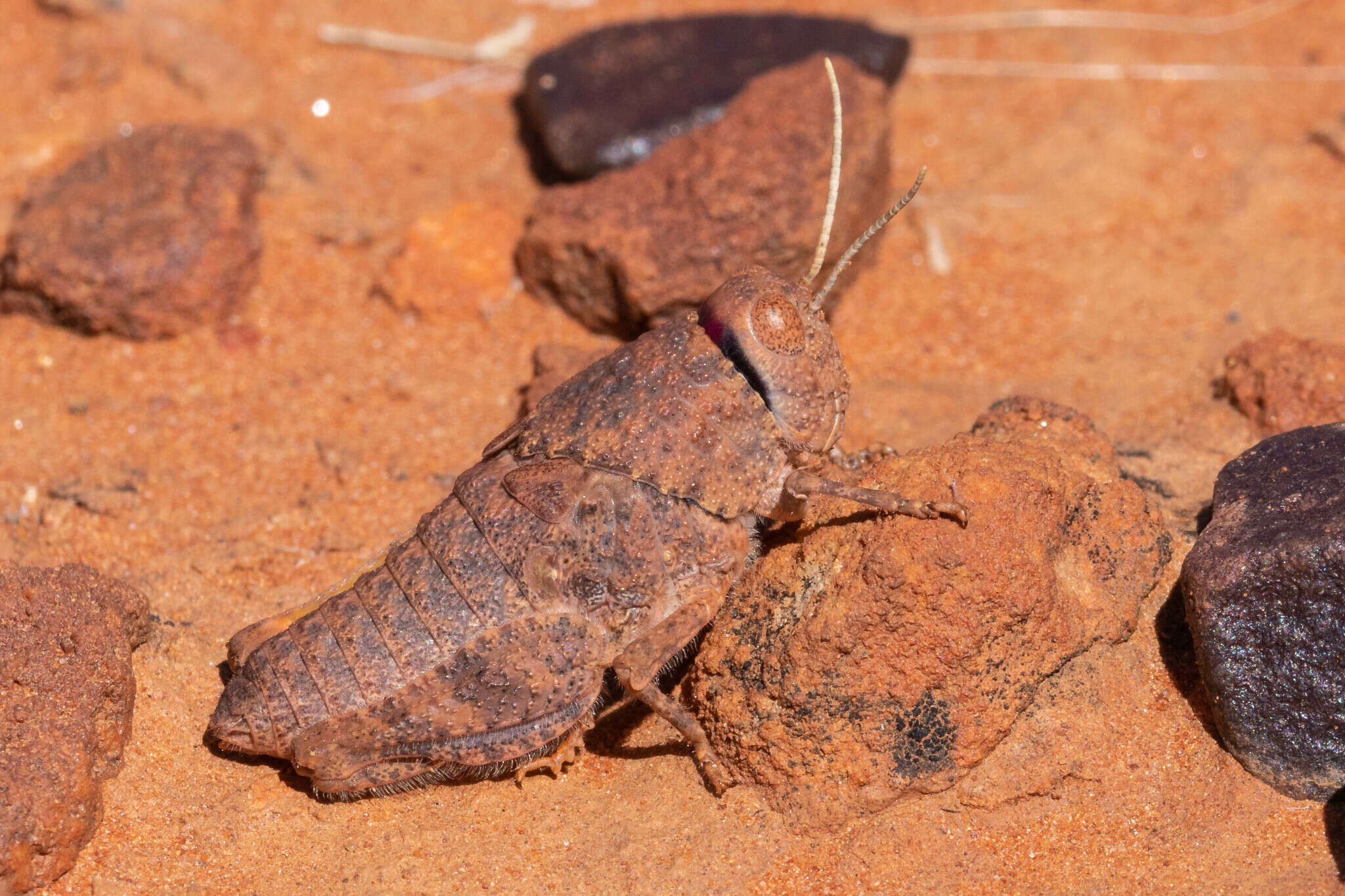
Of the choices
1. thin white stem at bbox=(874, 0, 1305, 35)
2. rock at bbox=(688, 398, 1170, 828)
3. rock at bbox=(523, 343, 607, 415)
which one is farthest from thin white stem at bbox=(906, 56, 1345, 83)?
rock at bbox=(688, 398, 1170, 828)

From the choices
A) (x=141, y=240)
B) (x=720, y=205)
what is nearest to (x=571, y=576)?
(x=720, y=205)

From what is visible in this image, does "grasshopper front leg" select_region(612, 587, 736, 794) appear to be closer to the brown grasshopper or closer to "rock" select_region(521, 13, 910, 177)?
the brown grasshopper

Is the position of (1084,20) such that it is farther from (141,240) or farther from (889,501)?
(141,240)

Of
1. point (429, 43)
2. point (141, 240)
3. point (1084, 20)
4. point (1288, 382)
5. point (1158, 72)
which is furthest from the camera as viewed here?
point (1084, 20)

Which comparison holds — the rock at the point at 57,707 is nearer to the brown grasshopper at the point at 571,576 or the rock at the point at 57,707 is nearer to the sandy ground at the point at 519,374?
the sandy ground at the point at 519,374

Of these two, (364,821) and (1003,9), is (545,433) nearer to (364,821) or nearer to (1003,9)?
(364,821)
